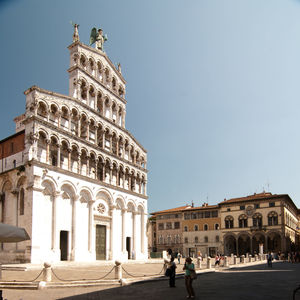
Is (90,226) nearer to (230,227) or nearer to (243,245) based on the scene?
(230,227)

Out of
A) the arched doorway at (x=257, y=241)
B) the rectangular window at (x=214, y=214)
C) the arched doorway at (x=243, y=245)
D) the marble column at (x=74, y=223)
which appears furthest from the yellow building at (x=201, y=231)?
the marble column at (x=74, y=223)

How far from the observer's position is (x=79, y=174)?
28906 millimetres

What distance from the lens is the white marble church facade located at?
2534cm

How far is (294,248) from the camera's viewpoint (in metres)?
67.9

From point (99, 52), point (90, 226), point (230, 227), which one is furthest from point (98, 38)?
point (230, 227)

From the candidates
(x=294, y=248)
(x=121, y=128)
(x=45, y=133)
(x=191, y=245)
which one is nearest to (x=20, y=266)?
(x=45, y=133)

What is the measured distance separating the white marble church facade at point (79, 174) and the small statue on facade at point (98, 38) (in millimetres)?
1452

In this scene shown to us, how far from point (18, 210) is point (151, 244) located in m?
51.2

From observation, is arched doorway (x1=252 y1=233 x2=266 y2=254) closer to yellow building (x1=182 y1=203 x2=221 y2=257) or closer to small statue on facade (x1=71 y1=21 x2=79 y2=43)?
yellow building (x1=182 y1=203 x2=221 y2=257)

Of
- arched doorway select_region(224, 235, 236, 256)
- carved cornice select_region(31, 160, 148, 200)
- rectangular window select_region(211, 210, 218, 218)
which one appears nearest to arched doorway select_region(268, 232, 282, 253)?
arched doorway select_region(224, 235, 236, 256)

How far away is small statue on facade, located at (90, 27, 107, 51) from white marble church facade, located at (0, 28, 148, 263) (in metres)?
1.45

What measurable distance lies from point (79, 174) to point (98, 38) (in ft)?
51.8

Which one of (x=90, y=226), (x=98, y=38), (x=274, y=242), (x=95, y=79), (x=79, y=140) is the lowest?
(x=274, y=242)

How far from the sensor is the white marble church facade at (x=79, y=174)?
25.3 meters
